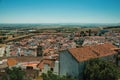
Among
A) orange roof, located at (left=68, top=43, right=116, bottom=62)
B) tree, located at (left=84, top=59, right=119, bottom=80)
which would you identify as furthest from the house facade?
tree, located at (left=84, top=59, right=119, bottom=80)

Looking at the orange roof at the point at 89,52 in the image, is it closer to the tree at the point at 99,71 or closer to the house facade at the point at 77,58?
the house facade at the point at 77,58

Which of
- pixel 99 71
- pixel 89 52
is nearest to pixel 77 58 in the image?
pixel 89 52

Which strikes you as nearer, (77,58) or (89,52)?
(77,58)

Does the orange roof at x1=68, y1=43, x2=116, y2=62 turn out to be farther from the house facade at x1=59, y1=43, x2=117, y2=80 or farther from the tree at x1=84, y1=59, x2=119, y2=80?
the tree at x1=84, y1=59, x2=119, y2=80

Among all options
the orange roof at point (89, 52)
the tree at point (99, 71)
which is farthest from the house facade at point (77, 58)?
the tree at point (99, 71)

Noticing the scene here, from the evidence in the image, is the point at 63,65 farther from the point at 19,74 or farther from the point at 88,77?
the point at 19,74

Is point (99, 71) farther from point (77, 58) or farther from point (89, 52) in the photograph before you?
point (89, 52)

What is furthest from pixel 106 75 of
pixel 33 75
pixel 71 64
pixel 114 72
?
pixel 33 75
